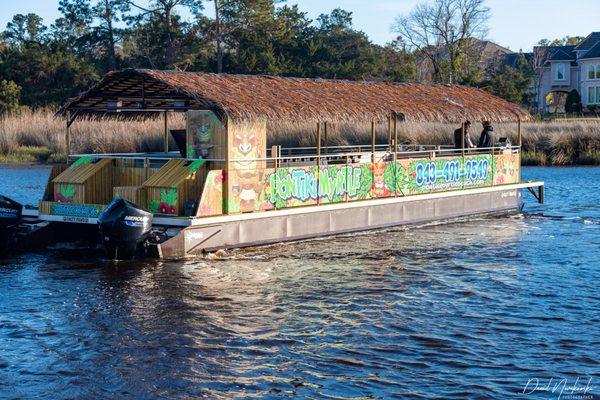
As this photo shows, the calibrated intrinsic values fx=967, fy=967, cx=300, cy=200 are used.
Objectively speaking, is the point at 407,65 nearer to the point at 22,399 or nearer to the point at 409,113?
the point at 409,113

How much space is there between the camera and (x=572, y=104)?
7775 cm

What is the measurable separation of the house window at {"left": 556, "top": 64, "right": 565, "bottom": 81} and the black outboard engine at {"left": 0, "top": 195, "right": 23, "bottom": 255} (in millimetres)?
79527

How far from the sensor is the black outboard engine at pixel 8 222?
20531mm

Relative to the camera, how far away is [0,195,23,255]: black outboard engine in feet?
67.4

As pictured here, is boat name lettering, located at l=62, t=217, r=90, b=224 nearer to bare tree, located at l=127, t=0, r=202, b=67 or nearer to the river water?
the river water

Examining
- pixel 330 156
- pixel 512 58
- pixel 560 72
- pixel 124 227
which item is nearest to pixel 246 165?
pixel 330 156

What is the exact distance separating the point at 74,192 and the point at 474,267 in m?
8.78

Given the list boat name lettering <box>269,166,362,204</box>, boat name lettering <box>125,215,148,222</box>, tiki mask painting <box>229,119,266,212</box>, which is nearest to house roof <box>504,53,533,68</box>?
boat name lettering <box>269,166,362,204</box>

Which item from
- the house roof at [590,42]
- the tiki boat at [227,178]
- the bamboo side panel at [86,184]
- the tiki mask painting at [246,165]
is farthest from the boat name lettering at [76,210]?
the house roof at [590,42]

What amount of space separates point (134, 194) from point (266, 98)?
3.55m

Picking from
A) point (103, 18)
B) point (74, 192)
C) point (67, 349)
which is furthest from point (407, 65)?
point (67, 349)

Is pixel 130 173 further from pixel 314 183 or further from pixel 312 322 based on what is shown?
pixel 312 322

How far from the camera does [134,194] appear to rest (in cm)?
2014

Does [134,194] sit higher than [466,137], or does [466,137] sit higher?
[466,137]
